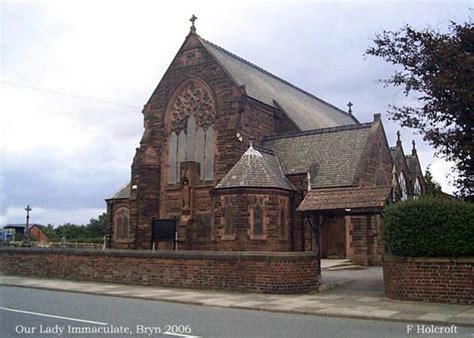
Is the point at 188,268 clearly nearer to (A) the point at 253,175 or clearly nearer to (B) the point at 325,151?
(A) the point at 253,175

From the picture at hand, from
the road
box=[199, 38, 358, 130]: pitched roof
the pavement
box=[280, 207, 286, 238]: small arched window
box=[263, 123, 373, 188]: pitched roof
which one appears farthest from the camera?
box=[199, 38, 358, 130]: pitched roof

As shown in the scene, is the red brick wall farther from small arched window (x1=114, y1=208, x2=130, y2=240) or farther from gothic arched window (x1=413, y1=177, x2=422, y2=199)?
gothic arched window (x1=413, y1=177, x2=422, y2=199)

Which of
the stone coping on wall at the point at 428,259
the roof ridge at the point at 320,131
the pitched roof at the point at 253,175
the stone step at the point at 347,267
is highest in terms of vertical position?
the roof ridge at the point at 320,131

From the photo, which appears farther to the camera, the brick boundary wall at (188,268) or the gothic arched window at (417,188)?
the gothic arched window at (417,188)

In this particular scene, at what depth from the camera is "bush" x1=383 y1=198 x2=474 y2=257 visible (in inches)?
577

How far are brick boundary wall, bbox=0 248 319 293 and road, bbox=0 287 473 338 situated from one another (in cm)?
328

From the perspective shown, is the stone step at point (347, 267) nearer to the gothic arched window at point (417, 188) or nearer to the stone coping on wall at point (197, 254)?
the stone coping on wall at point (197, 254)

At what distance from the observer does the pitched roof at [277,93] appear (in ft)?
111

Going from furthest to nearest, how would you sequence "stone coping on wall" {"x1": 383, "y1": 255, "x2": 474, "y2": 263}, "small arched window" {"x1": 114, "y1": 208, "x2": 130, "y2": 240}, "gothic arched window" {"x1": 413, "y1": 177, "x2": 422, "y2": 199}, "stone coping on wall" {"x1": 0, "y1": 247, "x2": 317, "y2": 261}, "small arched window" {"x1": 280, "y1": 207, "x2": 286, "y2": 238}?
"gothic arched window" {"x1": 413, "y1": 177, "x2": 422, "y2": 199} → "small arched window" {"x1": 114, "y1": 208, "x2": 130, "y2": 240} → "small arched window" {"x1": 280, "y1": 207, "x2": 286, "y2": 238} → "stone coping on wall" {"x1": 0, "y1": 247, "x2": 317, "y2": 261} → "stone coping on wall" {"x1": 383, "y1": 255, "x2": 474, "y2": 263}

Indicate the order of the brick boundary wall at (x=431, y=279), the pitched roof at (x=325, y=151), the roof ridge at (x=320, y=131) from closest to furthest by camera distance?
the brick boundary wall at (x=431, y=279), the pitched roof at (x=325, y=151), the roof ridge at (x=320, y=131)

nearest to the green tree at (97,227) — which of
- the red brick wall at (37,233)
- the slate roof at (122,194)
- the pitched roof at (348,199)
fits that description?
the red brick wall at (37,233)

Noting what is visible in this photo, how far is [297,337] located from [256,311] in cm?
411

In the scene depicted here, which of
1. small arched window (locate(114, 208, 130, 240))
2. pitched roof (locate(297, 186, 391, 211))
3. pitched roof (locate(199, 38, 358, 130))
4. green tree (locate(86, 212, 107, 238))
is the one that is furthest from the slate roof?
green tree (locate(86, 212, 107, 238))

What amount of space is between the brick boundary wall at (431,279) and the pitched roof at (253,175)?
10.6 m
